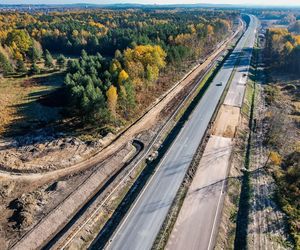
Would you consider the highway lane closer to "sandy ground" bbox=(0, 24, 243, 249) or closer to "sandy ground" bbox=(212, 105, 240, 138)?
"sandy ground" bbox=(212, 105, 240, 138)

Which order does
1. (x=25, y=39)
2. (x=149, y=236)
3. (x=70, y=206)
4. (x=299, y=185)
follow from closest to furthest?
(x=149, y=236)
(x=70, y=206)
(x=299, y=185)
(x=25, y=39)

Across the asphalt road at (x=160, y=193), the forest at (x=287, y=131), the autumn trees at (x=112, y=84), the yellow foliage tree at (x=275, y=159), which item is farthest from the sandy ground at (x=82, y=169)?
the forest at (x=287, y=131)

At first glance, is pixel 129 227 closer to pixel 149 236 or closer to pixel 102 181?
pixel 149 236

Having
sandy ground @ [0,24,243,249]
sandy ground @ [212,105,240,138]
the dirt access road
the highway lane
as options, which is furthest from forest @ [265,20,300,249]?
sandy ground @ [0,24,243,249]

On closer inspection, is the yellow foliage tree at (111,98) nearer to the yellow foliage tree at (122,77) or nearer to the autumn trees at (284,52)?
the yellow foliage tree at (122,77)

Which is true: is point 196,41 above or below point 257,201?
above

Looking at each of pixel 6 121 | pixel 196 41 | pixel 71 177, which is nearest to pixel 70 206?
pixel 71 177

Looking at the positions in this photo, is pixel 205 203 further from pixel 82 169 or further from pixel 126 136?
pixel 126 136
